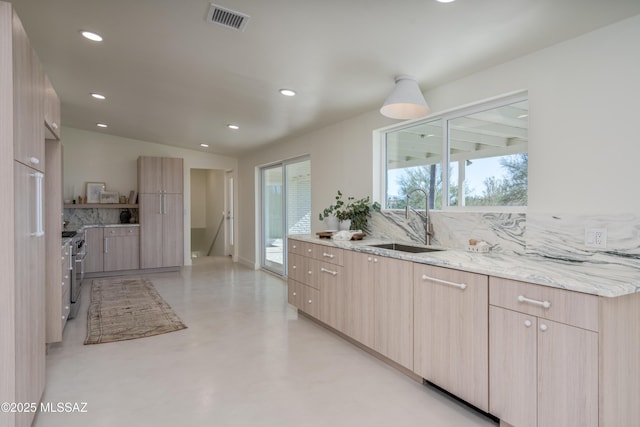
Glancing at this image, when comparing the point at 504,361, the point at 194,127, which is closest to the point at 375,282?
the point at 504,361

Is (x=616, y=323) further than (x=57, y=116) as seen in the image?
No

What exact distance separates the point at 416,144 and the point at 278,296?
2729 millimetres

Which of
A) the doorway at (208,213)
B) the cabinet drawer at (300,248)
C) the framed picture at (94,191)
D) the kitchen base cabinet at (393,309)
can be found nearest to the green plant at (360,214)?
the cabinet drawer at (300,248)

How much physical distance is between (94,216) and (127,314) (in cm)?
347

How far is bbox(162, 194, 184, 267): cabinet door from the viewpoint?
6641mm

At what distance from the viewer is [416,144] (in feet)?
11.4

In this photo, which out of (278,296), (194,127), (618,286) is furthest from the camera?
(194,127)

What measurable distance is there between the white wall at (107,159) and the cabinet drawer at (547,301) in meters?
6.58

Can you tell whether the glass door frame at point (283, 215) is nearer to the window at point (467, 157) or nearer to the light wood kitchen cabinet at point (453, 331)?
the window at point (467, 157)

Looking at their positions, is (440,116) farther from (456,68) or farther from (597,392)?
(597,392)

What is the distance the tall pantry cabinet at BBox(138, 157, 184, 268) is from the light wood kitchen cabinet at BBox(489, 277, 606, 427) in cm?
601

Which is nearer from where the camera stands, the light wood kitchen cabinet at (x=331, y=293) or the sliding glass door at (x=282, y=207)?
the light wood kitchen cabinet at (x=331, y=293)

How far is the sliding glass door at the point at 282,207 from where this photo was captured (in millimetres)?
5531

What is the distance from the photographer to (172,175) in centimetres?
669
